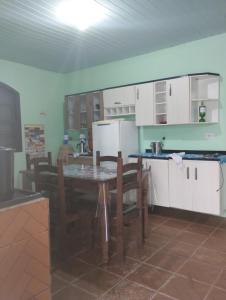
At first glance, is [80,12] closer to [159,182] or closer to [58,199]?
[58,199]

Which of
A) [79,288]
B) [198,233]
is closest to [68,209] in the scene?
[79,288]

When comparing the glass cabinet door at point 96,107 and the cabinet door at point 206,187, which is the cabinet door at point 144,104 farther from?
the cabinet door at point 206,187

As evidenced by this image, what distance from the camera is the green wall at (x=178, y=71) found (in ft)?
11.4

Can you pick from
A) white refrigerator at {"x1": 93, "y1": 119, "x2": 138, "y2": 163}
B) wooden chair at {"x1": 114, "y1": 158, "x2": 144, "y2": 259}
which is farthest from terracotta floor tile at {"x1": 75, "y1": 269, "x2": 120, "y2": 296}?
white refrigerator at {"x1": 93, "y1": 119, "x2": 138, "y2": 163}

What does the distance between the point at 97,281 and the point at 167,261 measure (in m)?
0.75

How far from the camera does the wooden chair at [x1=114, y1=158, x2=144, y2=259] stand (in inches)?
92.9

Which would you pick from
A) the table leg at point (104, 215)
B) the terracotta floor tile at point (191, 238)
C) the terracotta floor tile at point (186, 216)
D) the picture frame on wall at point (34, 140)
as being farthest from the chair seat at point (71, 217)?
the picture frame on wall at point (34, 140)

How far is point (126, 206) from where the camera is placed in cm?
271

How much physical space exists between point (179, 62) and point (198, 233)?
2501 millimetres

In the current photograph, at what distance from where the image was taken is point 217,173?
3166mm

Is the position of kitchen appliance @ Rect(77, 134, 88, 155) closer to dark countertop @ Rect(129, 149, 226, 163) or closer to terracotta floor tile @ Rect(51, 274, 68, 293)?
dark countertop @ Rect(129, 149, 226, 163)

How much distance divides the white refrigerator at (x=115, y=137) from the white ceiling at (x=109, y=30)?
3.89 feet

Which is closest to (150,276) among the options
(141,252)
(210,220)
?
(141,252)

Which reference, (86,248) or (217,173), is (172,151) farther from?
(86,248)
